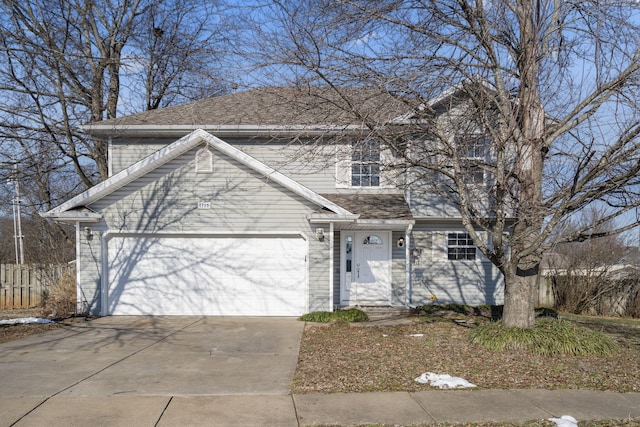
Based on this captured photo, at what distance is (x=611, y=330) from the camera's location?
44.1 ft

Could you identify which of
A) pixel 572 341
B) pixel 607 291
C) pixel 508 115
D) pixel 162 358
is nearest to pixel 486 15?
pixel 508 115

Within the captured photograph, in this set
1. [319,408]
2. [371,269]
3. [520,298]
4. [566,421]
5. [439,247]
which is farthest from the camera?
[439,247]

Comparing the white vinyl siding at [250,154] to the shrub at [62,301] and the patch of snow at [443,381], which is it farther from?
the patch of snow at [443,381]

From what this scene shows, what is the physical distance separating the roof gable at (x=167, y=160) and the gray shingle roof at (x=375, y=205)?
1559mm

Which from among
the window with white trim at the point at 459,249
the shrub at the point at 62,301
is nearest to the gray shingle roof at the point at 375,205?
the window with white trim at the point at 459,249

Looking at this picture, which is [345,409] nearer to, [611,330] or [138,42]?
[611,330]

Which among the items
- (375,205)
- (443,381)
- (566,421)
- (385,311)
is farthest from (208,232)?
(566,421)

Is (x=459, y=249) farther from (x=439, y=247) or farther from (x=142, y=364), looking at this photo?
(x=142, y=364)

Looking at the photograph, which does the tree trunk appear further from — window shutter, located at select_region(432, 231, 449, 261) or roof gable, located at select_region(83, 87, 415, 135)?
window shutter, located at select_region(432, 231, 449, 261)

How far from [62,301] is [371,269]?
27.8ft

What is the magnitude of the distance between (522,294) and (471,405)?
13.6 ft

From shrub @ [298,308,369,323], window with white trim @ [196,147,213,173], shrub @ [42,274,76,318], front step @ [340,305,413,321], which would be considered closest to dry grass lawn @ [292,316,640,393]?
shrub @ [298,308,369,323]

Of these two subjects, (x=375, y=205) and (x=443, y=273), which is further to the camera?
(x=443, y=273)

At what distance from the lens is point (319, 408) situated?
643 centimetres
